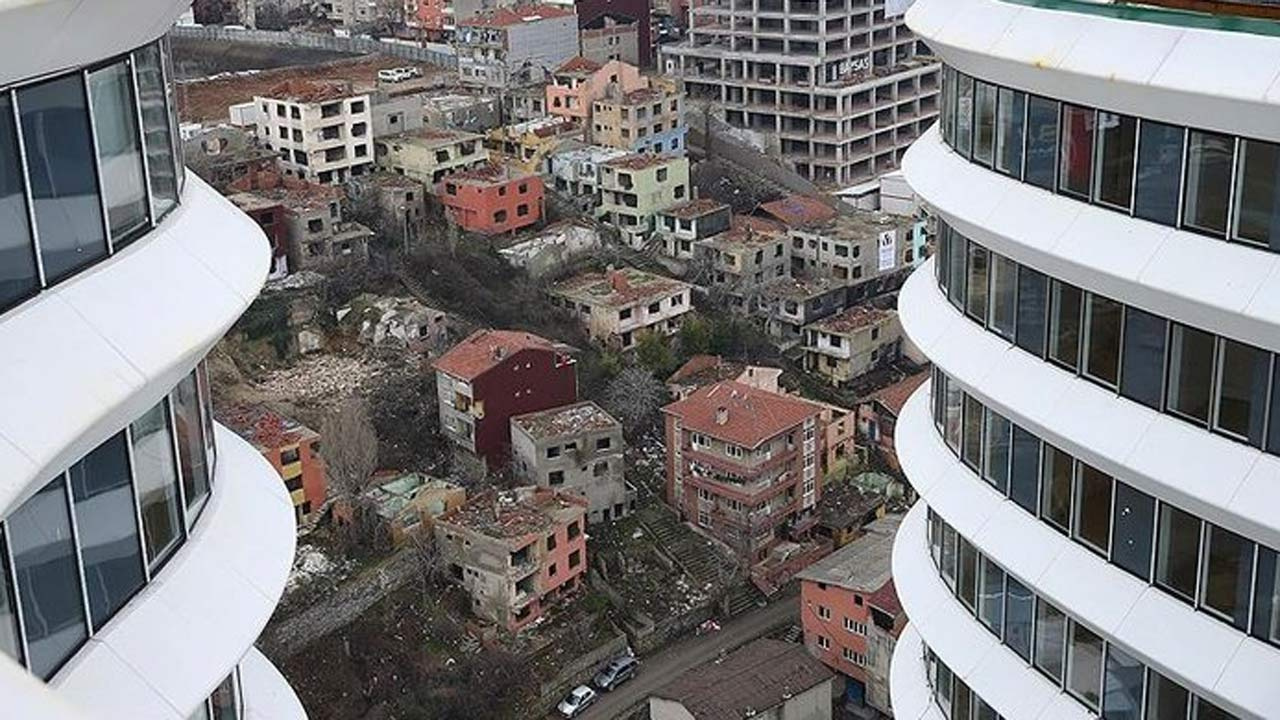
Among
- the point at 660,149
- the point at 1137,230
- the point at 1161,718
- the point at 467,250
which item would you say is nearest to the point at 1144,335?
the point at 1137,230

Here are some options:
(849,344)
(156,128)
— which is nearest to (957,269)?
(156,128)

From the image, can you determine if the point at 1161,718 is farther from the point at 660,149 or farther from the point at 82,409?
the point at 660,149

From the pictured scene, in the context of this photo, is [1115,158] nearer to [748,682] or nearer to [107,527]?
[107,527]

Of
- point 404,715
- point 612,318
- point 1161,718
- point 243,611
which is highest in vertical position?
point 243,611

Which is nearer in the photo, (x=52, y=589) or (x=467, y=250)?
(x=52, y=589)

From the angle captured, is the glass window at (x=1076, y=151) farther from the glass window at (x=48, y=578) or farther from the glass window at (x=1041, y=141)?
the glass window at (x=48, y=578)

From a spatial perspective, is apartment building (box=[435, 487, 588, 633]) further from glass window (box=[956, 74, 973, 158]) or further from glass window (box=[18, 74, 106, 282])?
glass window (box=[18, 74, 106, 282])

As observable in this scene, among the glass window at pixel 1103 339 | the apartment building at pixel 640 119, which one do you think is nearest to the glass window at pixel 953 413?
the glass window at pixel 1103 339
